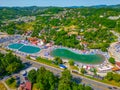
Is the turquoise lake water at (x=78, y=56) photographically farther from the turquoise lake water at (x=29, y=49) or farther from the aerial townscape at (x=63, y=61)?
the turquoise lake water at (x=29, y=49)

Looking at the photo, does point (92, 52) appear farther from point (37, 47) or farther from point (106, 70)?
point (37, 47)

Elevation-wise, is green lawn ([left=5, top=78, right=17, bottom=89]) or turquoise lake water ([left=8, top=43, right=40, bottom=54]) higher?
green lawn ([left=5, top=78, right=17, bottom=89])

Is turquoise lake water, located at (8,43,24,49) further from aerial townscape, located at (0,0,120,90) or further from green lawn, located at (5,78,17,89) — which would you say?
green lawn, located at (5,78,17,89)

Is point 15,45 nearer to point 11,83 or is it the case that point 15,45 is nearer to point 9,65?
point 9,65

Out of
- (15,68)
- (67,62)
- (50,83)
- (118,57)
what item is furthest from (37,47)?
(50,83)

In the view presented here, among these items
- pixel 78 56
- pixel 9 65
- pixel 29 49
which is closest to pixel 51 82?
pixel 9 65

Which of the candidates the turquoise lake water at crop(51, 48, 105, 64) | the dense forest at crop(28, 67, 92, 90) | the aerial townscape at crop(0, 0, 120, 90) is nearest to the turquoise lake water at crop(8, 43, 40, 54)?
the aerial townscape at crop(0, 0, 120, 90)

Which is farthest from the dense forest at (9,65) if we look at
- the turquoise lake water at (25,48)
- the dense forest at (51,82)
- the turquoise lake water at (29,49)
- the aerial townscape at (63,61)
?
the turquoise lake water at (29,49)

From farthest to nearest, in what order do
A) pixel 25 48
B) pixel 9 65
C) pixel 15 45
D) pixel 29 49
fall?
pixel 15 45 < pixel 25 48 < pixel 29 49 < pixel 9 65
